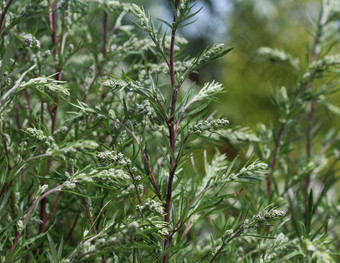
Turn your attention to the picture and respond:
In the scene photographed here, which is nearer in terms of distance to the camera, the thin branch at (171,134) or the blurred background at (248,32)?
the thin branch at (171,134)

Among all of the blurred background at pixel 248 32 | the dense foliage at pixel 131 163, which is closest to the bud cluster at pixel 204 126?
the dense foliage at pixel 131 163

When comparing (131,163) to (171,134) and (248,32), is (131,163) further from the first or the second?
(248,32)

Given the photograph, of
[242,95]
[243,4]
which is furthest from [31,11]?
[243,4]

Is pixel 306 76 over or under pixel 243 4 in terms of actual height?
under

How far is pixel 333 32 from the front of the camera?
41.6 inches

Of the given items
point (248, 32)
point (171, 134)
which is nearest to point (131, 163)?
point (171, 134)

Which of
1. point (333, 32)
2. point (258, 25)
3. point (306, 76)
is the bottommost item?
point (306, 76)

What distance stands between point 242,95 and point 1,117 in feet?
12.7

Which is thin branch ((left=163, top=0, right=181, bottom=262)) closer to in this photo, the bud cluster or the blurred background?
the bud cluster

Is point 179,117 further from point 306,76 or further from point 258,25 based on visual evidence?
point 258,25

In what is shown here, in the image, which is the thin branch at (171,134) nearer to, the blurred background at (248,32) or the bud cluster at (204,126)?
the bud cluster at (204,126)

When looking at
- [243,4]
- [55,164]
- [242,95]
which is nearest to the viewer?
[55,164]

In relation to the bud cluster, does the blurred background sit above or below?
above

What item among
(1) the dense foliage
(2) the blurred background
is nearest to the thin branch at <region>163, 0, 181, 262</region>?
(1) the dense foliage
